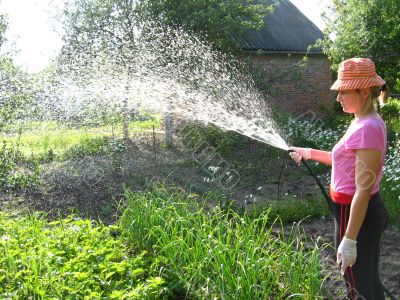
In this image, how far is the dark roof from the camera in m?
15.2

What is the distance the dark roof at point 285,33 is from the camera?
15.2 m

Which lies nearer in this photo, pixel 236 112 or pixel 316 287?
pixel 316 287

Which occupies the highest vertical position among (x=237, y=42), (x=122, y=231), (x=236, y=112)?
(x=237, y=42)

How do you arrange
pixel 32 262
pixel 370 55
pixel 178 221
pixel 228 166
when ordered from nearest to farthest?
1. pixel 32 262
2. pixel 178 221
3. pixel 228 166
4. pixel 370 55

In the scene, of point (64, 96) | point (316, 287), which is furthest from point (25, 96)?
point (316, 287)

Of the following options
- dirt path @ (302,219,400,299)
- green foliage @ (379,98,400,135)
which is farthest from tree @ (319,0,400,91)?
dirt path @ (302,219,400,299)

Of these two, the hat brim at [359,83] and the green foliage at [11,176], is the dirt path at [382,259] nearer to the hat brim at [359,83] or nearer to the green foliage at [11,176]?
the hat brim at [359,83]

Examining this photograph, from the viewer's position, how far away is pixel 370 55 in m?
12.8

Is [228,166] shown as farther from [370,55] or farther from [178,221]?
[370,55]

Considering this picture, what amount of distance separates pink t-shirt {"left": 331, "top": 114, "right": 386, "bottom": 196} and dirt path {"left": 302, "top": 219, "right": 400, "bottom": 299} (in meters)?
1.00

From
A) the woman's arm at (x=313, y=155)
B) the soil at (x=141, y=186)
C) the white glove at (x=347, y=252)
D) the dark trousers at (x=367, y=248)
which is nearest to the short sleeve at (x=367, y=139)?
the dark trousers at (x=367, y=248)

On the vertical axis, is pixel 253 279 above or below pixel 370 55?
below

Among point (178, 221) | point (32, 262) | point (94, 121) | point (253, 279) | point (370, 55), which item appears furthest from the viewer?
point (370, 55)

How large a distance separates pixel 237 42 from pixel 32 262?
8.61 m
